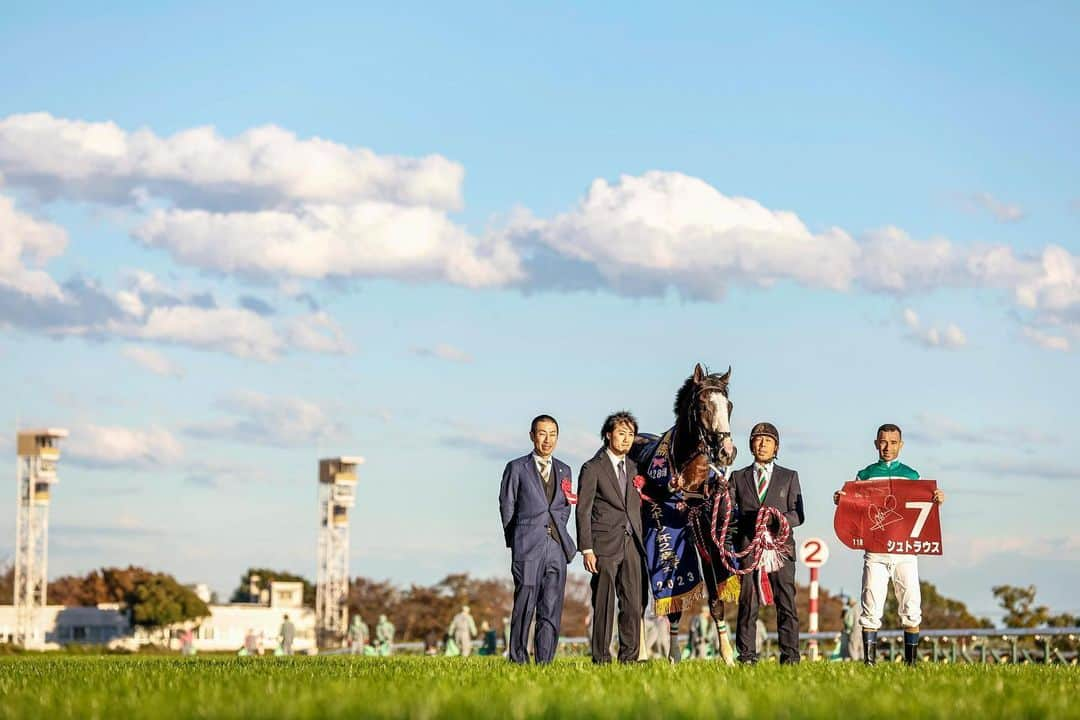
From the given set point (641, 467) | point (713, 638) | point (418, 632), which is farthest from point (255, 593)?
point (641, 467)

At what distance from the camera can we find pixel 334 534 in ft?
525

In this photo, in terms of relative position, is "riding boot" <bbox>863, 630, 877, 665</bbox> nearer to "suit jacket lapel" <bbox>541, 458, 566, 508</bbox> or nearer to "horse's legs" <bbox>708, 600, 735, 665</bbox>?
"horse's legs" <bbox>708, 600, 735, 665</bbox>

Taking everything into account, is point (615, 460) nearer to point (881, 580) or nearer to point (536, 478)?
point (536, 478)

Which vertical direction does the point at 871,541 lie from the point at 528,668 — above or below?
above

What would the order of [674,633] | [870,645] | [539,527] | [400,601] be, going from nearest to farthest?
[539,527], [870,645], [674,633], [400,601]

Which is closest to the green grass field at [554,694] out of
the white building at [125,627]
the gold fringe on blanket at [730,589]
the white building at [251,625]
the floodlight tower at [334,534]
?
the gold fringe on blanket at [730,589]

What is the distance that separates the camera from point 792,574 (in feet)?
54.8

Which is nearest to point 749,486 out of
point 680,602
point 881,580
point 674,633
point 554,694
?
point 680,602

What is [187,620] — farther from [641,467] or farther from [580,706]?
[580,706]

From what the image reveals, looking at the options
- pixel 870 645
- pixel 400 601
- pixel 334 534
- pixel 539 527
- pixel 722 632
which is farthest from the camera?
pixel 334 534

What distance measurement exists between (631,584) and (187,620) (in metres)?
110

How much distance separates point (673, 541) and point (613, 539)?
1023mm

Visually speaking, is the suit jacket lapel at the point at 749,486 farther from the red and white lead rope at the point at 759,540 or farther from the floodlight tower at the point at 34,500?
the floodlight tower at the point at 34,500

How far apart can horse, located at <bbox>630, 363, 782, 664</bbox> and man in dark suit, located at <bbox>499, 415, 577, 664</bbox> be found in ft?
3.60
